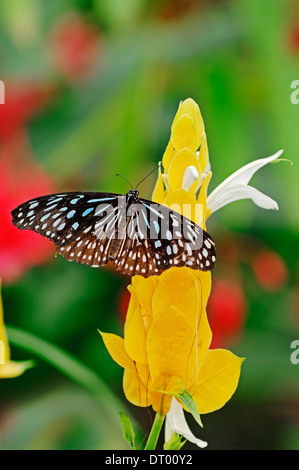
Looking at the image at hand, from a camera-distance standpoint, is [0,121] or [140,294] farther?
[0,121]

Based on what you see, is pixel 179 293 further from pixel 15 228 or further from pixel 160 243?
pixel 15 228

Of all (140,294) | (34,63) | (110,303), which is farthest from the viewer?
(110,303)

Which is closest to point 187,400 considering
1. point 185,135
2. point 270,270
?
point 185,135

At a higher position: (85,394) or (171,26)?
(171,26)

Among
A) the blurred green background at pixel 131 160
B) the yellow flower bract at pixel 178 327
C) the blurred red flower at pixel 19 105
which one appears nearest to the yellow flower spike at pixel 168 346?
the yellow flower bract at pixel 178 327

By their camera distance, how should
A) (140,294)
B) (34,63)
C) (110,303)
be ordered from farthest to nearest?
(110,303), (34,63), (140,294)

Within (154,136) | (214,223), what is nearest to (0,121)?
(154,136)

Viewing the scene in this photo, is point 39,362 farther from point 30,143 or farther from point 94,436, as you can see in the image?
point 30,143

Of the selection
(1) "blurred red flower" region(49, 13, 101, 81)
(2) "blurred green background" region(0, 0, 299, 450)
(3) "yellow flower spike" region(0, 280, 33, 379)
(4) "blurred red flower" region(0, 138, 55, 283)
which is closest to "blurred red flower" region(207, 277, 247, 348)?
(2) "blurred green background" region(0, 0, 299, 450)

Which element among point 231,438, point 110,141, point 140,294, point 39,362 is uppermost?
point 110,141

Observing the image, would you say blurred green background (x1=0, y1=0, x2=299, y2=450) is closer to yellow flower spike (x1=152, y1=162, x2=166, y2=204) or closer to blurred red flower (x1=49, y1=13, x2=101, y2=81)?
blurred red flower (x1=49, y1=13, x2=101, y2=81)
